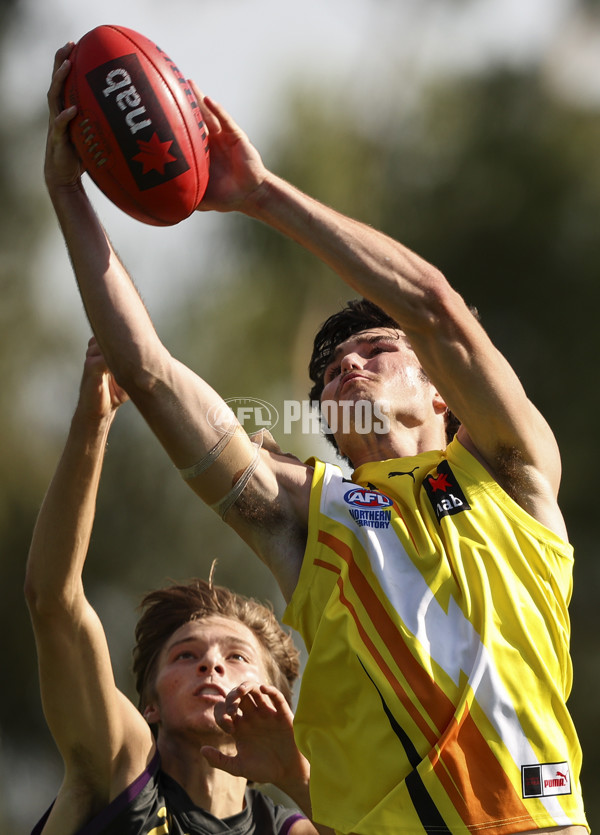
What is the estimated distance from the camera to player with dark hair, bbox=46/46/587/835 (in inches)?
109

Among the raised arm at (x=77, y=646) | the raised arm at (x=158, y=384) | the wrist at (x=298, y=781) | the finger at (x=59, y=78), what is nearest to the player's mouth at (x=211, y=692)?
the raised arm at (x=77, y=646)

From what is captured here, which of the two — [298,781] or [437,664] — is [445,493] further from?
[298,781]

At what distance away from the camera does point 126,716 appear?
159 inches

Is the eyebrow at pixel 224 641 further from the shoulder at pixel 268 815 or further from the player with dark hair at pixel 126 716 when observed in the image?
the shoulder at pixel 268 815

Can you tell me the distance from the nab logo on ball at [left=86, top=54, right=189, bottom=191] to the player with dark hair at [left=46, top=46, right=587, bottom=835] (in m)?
0.14

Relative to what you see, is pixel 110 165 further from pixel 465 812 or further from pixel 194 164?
pixel 465 812

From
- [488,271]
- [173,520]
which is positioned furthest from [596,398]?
[173,520]

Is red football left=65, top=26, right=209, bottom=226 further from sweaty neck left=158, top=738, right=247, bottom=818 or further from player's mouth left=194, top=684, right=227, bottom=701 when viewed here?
sweaty neck left=158, top=738, right=247, bottom=818

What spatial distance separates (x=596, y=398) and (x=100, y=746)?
6.40 m

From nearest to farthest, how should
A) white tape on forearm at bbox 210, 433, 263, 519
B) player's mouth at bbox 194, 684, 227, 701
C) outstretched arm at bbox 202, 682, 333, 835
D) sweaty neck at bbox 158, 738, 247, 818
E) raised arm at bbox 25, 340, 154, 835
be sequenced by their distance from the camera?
white tape on forearm at bbox 210, 433, 263, 519 < outstretched arm at bbox 202, 682, 333, 835 < raised arm at bbox 25, 340, 154, 835 < sweaty neck at bbox 158, 738, 247, 818 < player's mouth at bbox 194, 684, 227, 701

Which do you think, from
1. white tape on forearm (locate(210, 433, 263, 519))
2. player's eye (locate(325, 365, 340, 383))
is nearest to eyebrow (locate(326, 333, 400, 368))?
player's eye (locate(325, 365, 340, 383))

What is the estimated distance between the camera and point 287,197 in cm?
310

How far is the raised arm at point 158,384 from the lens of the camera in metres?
3.05

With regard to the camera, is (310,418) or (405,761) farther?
(310,418)
